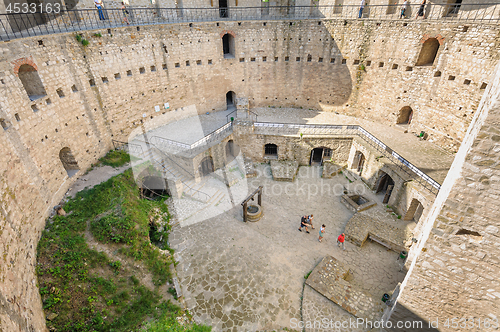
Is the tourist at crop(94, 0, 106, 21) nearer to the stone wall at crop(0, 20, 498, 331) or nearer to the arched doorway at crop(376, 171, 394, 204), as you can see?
the stone wall at crop(0, 20, 498, 331)

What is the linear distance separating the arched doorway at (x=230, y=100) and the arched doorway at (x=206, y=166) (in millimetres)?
6149

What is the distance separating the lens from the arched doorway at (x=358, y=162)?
1650cm

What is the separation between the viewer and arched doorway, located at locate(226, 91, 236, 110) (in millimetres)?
20791

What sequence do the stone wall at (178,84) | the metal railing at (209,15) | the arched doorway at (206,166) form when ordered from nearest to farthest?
the stone wall at (178,84), the metal railing at (209,15), the arched doorway at (206,166)

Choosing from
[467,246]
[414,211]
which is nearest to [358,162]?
[414,211]

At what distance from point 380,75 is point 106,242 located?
18279 millimetres

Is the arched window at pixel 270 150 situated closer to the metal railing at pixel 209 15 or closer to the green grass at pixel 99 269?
the metal railing at pixel 209 15

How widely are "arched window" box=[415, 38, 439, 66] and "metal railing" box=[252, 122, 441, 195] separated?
5.12m

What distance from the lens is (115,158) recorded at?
572 inches

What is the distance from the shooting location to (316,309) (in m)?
9.51

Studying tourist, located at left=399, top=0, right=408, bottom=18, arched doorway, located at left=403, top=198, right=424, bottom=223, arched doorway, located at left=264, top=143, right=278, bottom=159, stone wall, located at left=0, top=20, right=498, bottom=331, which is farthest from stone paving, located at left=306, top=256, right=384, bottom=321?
tourist, located at left=399, top=0, right=408, bottom=18

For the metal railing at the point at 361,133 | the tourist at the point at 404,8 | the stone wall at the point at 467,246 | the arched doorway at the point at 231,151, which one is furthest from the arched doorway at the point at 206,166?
the tourist at the point at 404,8

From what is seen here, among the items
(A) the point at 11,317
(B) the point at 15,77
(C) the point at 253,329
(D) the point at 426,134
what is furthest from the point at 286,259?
(B) the point at 15,77

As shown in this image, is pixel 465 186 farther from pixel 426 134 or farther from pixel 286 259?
pixel 426 134
